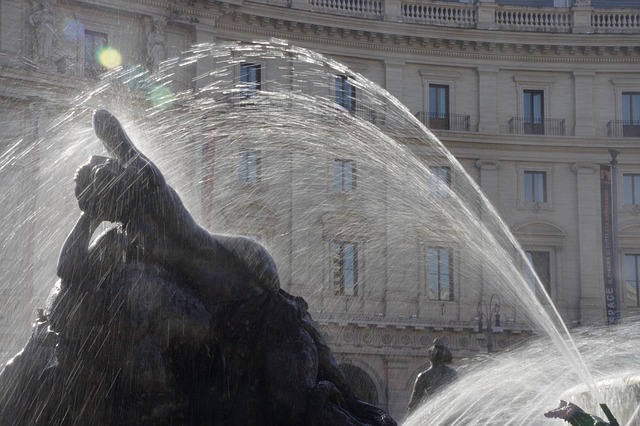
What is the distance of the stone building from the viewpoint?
33875mm

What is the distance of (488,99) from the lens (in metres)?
40.3

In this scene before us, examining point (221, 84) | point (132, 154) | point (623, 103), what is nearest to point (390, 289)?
point (221, 84)

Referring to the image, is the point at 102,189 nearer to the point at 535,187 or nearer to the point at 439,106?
the point at 439,106

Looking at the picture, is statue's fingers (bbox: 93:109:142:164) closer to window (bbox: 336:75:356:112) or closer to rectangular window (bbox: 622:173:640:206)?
window (bbox: 336:75:356:112)

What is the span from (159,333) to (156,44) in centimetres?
2865

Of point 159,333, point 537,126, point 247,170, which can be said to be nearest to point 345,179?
point 247,170

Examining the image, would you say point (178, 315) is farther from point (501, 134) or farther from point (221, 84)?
point (501, 134)

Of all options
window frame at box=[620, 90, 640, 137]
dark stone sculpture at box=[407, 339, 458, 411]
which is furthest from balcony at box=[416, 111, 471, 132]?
dark stone sculpture at box=[407, 339, 458, 411]

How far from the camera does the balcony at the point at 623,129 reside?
40406 millimetres

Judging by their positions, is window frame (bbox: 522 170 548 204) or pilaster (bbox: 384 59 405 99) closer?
pilaster (bbox: 384 59 405 99)

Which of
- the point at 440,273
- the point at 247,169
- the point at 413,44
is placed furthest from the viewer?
the point at 413,44

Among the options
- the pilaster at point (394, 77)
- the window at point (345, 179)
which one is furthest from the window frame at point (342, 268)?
the pilaster at point (394, 77)

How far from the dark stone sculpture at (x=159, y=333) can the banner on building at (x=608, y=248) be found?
2930cm

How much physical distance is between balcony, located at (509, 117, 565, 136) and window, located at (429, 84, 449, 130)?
236 centimetres
